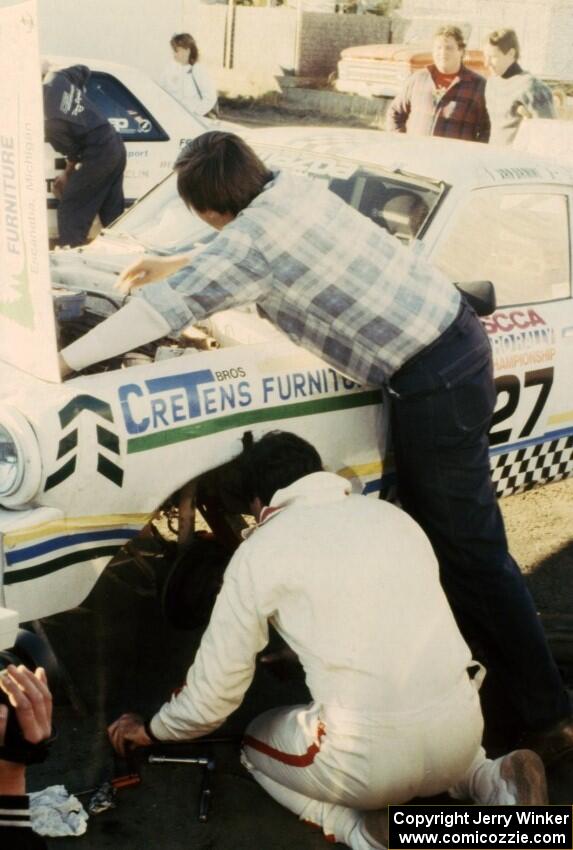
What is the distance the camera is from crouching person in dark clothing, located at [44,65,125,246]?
7152 mm

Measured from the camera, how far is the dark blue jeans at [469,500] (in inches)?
138

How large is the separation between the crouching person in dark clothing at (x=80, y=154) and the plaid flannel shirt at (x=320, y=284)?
13.0 feet

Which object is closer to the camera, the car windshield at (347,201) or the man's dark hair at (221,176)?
the man's dark hair at (221,176)

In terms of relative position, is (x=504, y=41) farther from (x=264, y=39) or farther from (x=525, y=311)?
(x=264, y=39)

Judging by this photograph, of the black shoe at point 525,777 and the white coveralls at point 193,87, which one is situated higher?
the white coveralls at point 193,87

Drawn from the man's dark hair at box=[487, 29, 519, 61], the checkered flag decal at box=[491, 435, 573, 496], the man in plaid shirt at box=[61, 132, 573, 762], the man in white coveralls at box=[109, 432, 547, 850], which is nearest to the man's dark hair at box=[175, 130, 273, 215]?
the man in plaid shirt at box=[61, 132, 573, 762]

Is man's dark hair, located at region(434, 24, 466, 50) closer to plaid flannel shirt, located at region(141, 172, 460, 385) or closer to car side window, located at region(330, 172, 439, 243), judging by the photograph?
car side window, located at region(330, 172, 439, 243)

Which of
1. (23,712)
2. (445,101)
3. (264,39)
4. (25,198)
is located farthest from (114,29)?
(264,39)

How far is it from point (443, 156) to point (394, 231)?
0.44 meters

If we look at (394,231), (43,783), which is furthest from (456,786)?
(394,231)

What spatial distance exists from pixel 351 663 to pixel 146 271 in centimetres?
154

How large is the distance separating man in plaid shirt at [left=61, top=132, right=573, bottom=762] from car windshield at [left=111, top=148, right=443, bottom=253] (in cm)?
76

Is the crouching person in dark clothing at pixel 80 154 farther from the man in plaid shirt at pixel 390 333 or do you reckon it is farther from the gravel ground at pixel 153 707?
the man in plaid shirt at pixel 390 333

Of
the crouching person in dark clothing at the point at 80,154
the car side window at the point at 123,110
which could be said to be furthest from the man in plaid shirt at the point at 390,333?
the car side window at the point at 123,110
